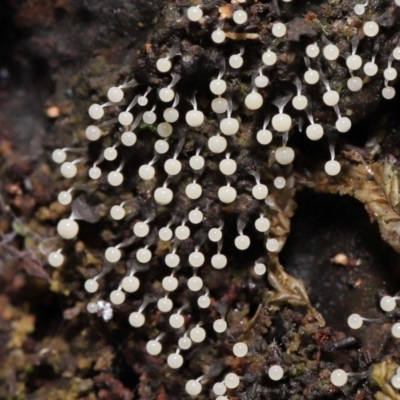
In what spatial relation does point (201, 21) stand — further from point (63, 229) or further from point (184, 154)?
point (63, 229)

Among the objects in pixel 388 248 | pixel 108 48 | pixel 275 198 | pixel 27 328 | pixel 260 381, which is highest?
pixel 108 48

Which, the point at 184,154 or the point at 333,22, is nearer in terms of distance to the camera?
the point at 333,22

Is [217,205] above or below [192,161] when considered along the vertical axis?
below

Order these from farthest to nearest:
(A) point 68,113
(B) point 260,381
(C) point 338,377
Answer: (A) point 68,113 < (B) point 260,381 < (C) point 338,377

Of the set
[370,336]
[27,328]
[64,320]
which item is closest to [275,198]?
[370,336]
